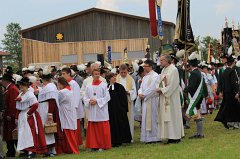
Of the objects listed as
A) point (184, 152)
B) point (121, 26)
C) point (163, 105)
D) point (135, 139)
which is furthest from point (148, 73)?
point (121, 26)

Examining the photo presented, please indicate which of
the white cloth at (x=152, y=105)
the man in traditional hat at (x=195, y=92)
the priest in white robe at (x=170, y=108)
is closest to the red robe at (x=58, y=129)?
the white cloth at (x=152, y=105)

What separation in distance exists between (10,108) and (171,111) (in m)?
3.53

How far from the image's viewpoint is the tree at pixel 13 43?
91.0 metres

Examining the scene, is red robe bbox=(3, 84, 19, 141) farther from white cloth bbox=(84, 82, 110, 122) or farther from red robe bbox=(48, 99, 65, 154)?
white cloth bbox=(84, 82, 110, 122)

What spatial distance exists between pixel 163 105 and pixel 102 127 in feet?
4.72

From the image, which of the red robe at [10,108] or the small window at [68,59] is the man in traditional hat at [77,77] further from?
the small window at [68,59]

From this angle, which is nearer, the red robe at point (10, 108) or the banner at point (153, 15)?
the red robe at point (10, 108)

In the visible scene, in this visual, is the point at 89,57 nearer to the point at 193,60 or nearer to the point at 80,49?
the point at 80,49

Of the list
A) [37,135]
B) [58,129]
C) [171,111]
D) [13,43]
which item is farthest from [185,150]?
[13,43]

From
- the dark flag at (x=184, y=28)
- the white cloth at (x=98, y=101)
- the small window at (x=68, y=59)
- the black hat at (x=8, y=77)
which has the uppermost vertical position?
the small window at (x=68, y=59)

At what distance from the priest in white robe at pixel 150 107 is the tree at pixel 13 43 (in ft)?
256

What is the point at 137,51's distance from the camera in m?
46.0

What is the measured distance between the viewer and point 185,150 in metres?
10.1

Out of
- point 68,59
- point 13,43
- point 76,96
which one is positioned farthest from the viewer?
point 13,43
